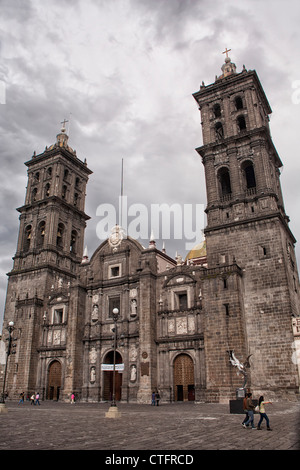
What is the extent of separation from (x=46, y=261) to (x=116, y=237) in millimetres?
8235

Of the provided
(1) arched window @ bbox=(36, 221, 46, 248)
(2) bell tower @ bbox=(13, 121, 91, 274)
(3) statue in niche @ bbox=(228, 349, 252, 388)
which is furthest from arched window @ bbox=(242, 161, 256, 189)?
(1) arched window @ bbox=(36, 221, 46, 248)

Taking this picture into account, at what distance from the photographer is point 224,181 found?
33938mm

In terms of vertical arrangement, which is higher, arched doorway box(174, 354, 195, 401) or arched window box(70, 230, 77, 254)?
arched window box(70, 230, 77, 254)

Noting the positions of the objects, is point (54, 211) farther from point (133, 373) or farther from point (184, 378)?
point (184, 378)

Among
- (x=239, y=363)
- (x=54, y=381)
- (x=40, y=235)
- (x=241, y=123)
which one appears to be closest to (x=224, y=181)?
(x=241, y=123)

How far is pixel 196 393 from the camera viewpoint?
26922mm

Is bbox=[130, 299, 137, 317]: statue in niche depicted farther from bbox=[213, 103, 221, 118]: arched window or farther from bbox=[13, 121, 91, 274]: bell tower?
bbox=[213, 103, 221, 118]: arched window

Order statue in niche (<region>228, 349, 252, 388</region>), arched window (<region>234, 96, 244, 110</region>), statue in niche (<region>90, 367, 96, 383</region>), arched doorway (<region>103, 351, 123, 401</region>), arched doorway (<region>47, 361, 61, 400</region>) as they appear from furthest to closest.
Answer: arched window (<region>234, 96, 244, 110</region>)
arched doorway (<region>47, 361, 61, 400</region>)
statue in niche (<region>90, 367, 96, 383</region>)
arched doorway (<region>103, 351, 123, 401</region>)
statue in niche (<region>228, 349, 252, 388</region>)

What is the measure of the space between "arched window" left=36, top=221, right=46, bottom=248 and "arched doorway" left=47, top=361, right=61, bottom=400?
1282 centimetres

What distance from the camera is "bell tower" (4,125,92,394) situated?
35.7m

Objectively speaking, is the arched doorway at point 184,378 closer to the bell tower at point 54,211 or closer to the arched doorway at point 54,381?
the arched doorway at point 54,381

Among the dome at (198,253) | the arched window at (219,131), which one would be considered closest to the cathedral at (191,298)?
the arched window at (219,131)

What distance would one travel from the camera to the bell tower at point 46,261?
3569 cm

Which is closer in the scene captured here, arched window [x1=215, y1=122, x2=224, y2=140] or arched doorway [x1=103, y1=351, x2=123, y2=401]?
arched doorway [x1=103, y1=351, x2=123, y2=401]
